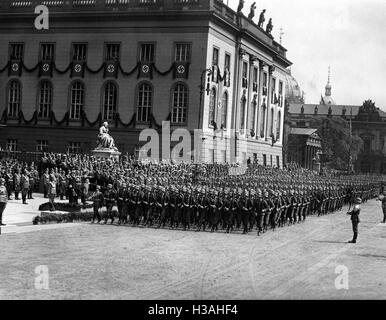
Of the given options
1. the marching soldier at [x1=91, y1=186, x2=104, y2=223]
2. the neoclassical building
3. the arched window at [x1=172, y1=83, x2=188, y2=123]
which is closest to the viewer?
the marching soldier at [x1=91, y1=186, x2=104, y2=223]

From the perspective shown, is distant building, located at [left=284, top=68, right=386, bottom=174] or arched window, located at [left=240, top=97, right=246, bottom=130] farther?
distant building, located at [left=284, top=68, right=386, bottom=174]

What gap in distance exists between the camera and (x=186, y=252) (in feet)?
61.2

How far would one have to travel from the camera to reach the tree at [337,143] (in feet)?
353

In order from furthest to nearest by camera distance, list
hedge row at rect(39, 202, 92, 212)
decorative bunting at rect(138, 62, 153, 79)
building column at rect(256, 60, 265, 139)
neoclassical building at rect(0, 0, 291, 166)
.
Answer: building column at rect(256, 60, 265, 139), decorative bunting at rect(138, 62, 153, 79), neoclassical building at rect(0, 0, 291, 166), hedge row at rect(39, 202, 92, 212)

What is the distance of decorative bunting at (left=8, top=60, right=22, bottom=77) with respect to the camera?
56841 millimetres

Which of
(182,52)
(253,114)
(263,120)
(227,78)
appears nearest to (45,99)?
(182,52)

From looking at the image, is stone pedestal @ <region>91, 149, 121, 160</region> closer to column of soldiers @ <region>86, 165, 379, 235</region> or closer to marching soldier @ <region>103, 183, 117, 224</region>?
column of soldiers @ <region>86, 165, 379, 235</region>

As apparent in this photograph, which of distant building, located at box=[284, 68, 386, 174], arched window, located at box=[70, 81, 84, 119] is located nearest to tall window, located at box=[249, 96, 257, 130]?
arched window, located at box=[70, 81, 84, 119]

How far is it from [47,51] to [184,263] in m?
43.3

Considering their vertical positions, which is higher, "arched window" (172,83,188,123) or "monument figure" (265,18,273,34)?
"monument figure" (265,18,273,34)

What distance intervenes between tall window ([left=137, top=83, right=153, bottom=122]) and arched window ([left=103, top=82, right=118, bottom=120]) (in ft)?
7.41

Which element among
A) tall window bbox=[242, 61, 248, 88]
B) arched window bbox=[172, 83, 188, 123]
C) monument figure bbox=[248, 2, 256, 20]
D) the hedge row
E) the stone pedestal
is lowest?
the hedge row

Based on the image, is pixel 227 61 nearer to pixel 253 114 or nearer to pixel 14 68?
pixel 253 114
